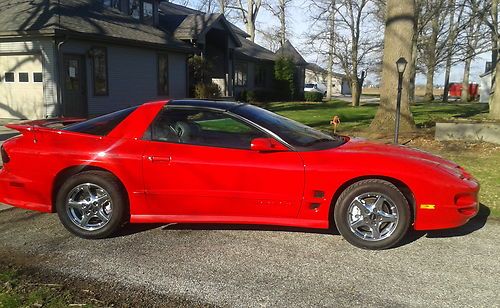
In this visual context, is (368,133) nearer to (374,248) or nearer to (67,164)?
(374,248)

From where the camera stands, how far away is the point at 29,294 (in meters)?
3.34

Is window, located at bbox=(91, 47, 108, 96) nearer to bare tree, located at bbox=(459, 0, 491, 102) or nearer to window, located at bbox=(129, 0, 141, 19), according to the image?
window, located at bbox=(129, 0, 141, 19)

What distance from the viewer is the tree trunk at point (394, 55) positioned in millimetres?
12422

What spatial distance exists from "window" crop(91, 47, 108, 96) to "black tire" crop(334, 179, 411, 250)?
14.4 metres

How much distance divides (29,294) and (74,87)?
13.9 meters

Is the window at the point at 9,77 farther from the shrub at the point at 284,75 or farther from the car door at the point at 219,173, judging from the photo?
Result: the shrub at the point at 284,75

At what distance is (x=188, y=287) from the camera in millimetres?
3523

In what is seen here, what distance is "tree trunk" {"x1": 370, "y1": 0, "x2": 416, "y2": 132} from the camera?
12.4 m

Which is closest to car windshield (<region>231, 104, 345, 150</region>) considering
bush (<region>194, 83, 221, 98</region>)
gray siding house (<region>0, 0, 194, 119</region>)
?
gray siding house (<region>0, 0, 194, 119</region>)

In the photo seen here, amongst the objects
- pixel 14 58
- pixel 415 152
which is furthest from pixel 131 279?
pixel 14 58

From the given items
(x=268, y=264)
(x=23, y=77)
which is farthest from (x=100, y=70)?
(x=268, y=264)

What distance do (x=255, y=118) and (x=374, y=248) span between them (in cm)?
176

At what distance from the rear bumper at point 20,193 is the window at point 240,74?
26449 mm

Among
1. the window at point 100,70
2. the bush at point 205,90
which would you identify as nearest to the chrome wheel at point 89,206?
the window at point 100,70
